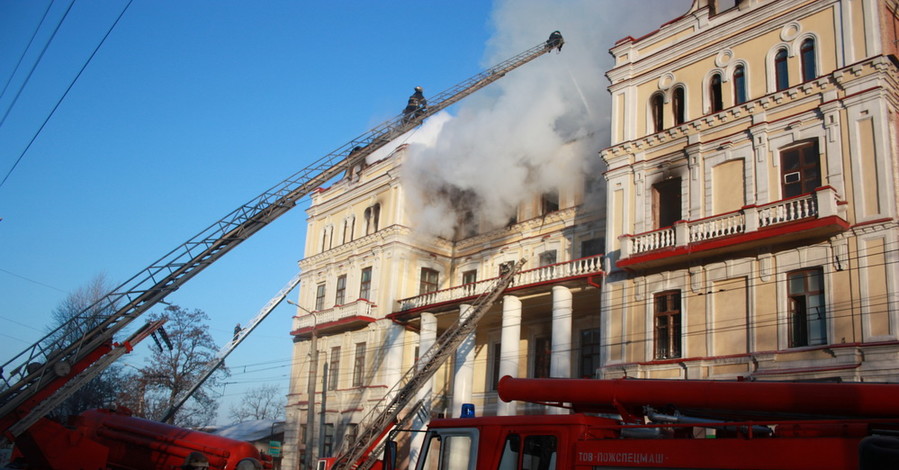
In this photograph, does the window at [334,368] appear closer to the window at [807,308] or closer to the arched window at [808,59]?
the window at [807,308]

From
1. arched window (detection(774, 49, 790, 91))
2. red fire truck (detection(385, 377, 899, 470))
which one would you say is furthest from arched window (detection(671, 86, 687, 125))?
red fire truck (detection(385, 377, 899, 470))

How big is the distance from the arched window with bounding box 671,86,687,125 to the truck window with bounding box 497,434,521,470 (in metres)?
19.2

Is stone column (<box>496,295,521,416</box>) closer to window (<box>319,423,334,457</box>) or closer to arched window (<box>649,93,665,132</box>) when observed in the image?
arched window (<box>649,93,665,132</box>)

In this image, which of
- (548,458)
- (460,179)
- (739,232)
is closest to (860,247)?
(739,232)

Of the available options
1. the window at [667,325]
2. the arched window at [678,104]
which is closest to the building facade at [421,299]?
Answer: the window at [667,325]

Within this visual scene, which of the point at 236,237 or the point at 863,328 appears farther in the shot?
the point at 236,237

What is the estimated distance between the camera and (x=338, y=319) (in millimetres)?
37844

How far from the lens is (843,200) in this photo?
802 inches

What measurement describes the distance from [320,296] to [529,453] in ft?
110

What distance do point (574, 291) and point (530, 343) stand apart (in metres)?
5.12

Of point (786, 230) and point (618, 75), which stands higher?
Answer: point (618, 75)

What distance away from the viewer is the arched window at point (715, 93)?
24.8 metres

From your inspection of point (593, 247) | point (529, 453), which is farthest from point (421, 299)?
point (529, 453)

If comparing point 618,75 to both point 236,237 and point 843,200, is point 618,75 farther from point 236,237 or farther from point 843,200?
point 236,237
